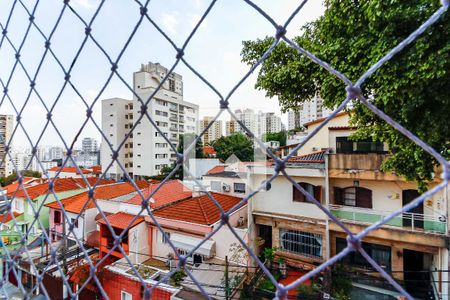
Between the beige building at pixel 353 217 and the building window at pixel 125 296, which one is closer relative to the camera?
the beige building at pixel 353 217

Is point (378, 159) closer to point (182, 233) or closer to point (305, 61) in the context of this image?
point (305, 61)

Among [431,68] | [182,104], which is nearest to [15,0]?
[431,68]

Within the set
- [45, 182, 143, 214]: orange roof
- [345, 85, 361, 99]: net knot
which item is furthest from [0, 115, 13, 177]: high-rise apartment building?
[45, 182, 143, 214]: orange roof

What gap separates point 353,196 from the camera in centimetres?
372

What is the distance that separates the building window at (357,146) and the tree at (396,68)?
5.21 ft

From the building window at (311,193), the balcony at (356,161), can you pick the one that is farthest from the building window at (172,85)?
the balcony at (356,161)

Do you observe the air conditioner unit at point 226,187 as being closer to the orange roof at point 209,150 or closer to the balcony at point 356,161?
the balcony at point 356,161

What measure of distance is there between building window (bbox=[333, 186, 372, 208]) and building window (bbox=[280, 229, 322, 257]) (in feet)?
2.25

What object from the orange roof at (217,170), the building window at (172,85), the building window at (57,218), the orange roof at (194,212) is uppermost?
the building window at (172,85)

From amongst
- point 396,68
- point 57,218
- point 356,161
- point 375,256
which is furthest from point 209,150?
point 396,68

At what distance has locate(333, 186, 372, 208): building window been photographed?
3631 mm

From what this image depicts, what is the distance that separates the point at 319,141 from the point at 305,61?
2.48 meters

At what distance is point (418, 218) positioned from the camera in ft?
10.2

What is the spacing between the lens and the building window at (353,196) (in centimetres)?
363
